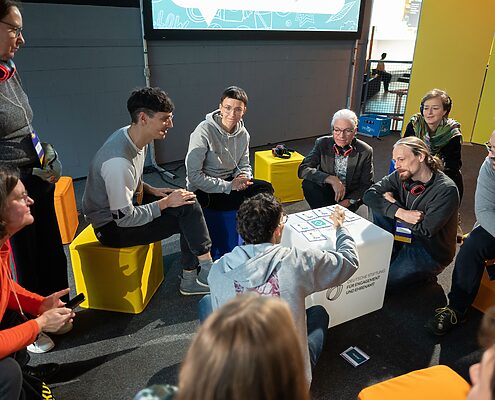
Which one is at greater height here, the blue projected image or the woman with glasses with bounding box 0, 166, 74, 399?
the blue projected image

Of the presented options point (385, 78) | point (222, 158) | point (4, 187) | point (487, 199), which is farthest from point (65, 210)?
point (385, 78)

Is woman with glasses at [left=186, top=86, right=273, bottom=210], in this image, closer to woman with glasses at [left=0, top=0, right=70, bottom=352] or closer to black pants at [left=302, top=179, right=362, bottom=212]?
black pants at [left=302, top=179, right=362, bottom=212]

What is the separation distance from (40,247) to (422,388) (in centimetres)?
173

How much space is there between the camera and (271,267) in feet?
4.50

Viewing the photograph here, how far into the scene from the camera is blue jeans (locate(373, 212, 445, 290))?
2.41 metres

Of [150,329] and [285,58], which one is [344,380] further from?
[285,58]

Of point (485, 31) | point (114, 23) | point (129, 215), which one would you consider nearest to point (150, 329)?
point (129, 215)

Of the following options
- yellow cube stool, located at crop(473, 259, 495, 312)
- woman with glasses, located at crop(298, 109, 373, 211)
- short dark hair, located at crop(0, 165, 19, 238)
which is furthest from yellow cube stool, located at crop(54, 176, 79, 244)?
yellow cube stool, located at crop(473, 259, 495, 312)

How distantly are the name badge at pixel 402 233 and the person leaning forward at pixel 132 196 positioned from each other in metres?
1.10

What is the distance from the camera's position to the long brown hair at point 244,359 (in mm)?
651

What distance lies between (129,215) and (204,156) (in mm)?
742

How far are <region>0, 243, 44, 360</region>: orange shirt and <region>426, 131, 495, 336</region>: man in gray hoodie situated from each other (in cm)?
182

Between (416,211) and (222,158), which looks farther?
(222,158)

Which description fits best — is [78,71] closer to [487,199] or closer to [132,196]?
[132,196]
